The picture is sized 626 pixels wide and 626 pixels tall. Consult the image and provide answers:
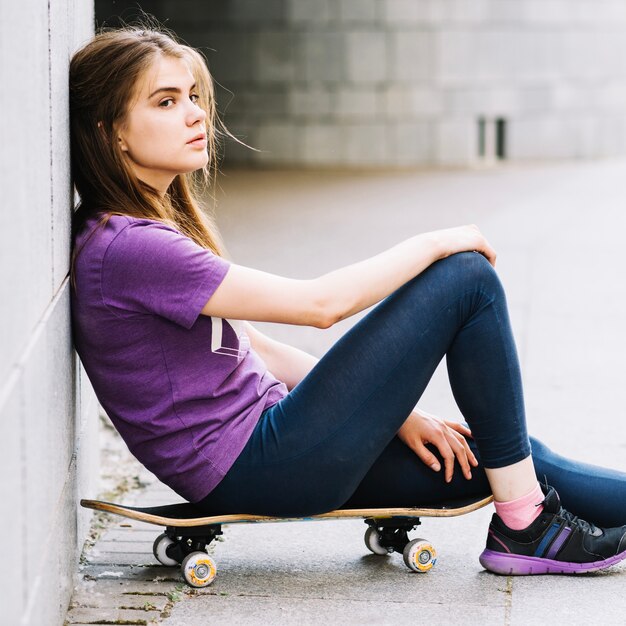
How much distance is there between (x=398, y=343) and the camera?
2.93 m

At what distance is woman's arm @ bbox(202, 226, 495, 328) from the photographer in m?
2.79

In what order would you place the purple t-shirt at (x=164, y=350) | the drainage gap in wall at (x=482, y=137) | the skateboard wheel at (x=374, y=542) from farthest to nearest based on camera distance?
1. the drainage gap in wall at (x=482, y=137)
2. the skateboard wheel at (x=374, y=542)
3. the purple t-shirt at (x=164, y=350)

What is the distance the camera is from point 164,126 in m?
3.02

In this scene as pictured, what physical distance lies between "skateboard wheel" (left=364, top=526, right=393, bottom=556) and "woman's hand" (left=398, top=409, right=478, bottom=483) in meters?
0.27

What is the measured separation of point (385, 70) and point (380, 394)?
507 inches

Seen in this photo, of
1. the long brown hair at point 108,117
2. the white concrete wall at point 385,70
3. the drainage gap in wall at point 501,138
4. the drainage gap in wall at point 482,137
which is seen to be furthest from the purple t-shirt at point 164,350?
the drainage gap in wall at point 501,138

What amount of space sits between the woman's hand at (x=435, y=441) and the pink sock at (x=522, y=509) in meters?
0.13

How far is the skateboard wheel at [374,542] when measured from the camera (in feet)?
10.9

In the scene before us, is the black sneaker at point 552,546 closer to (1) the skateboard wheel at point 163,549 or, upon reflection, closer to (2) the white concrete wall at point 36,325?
(1) the skateboard wheel at point 163,549

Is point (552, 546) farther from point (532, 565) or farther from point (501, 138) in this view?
point (501, 138)

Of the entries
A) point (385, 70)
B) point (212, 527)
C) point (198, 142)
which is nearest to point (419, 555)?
point (212, 527)

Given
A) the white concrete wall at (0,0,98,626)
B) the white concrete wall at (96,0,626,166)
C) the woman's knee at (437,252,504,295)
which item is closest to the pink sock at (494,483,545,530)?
the woman's knee at (437,252,504,295)

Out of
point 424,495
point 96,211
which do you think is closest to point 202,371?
point 96,211

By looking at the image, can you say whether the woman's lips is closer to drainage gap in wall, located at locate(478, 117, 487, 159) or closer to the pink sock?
the pink sock
